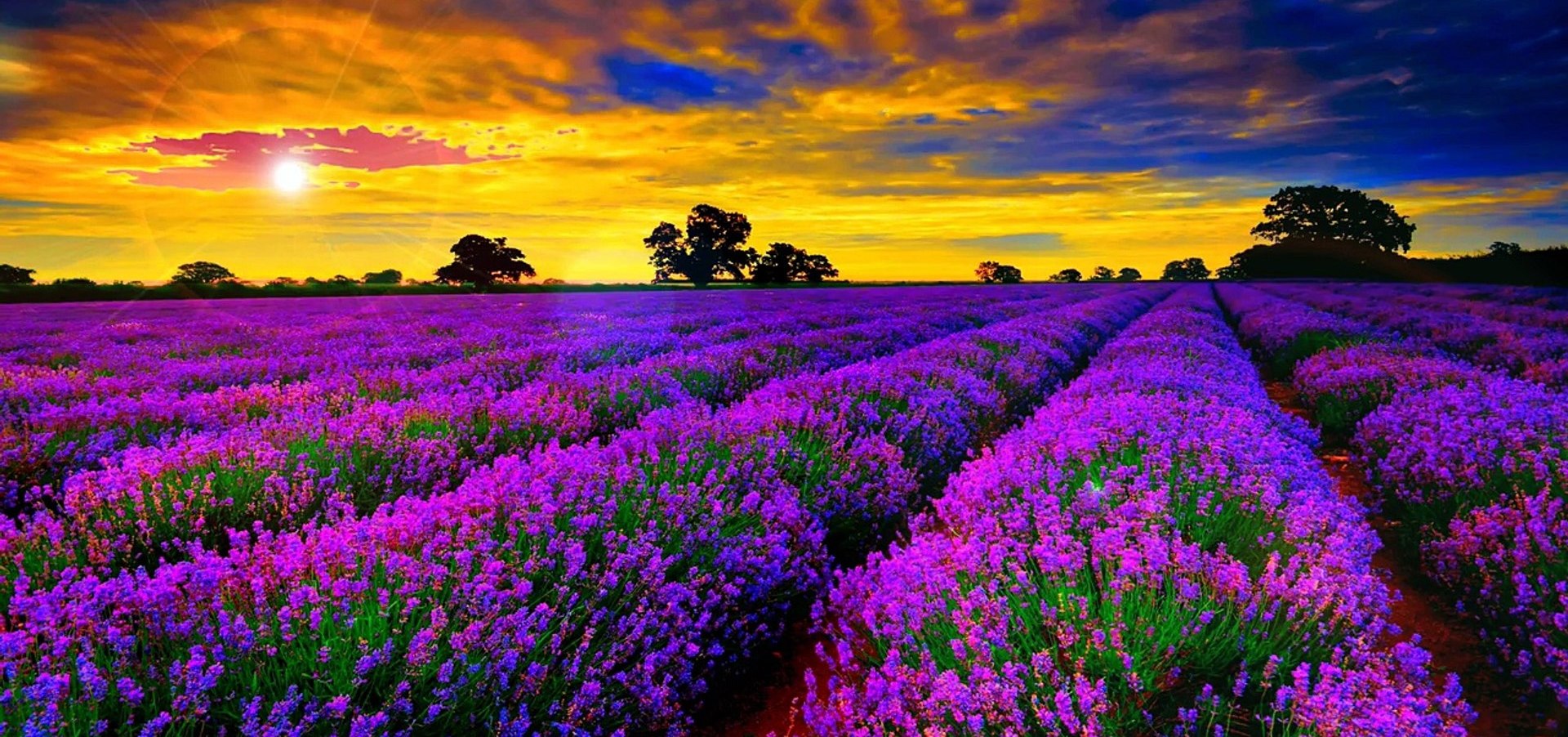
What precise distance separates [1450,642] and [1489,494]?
1048 millimetres

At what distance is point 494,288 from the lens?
51.7 metres

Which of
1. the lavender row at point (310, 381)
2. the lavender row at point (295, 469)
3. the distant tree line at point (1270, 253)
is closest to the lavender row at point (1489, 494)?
the lavender row at point (295, 469)

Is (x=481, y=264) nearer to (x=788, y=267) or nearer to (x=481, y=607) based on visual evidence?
(x=788, y=267)

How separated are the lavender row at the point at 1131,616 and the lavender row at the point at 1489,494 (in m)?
0.67

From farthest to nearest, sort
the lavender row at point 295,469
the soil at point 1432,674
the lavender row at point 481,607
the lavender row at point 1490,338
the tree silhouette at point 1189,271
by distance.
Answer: the tree silhouette at point 1189,271 < the lavender row at point 1490,338 < the lavender row at point 295,469 < the soil at point 1432,674 < the lavender row at point 481,607

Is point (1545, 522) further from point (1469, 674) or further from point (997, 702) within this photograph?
point (997, 702)

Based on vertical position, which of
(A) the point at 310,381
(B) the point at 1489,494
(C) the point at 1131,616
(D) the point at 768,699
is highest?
(A) the point at 310,381

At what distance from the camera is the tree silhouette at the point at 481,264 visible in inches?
2498

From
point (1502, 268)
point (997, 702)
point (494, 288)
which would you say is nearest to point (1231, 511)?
point (997, 702)

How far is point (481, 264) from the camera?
210 ft

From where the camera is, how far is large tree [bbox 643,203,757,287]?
2800 inches

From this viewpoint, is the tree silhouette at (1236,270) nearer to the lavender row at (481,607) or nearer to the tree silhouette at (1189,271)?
the tree silhouette at (1189,271)

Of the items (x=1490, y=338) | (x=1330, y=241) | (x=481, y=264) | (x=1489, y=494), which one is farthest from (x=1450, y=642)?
(x=1330, y=241)

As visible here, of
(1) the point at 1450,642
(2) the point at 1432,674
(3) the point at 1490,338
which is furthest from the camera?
(3) the point at 1490,338
